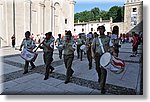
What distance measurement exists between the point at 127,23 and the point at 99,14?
1.97ft

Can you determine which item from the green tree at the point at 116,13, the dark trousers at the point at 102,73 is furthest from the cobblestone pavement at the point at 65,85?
the green tree at the point at 116,13

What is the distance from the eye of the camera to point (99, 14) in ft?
9.35

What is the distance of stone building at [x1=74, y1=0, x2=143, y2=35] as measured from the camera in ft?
9.00

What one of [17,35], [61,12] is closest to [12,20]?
[17,35]

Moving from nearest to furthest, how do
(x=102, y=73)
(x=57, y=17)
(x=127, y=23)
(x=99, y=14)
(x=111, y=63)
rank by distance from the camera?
(x=111, y=63)
(x=102, y=73)
(x=99, y=14)
(x=127, y=23)
(x=57, y=17)

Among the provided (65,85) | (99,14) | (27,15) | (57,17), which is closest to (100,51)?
(99,14)

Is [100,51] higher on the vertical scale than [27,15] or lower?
lower

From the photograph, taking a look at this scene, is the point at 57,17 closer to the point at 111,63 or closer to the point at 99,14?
the point at 99,14

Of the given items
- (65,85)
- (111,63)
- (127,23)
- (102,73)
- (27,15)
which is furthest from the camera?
(27,15)

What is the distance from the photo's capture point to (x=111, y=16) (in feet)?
9.72

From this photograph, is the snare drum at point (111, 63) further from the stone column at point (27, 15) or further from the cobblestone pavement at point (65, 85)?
the stone column at point (27, 15)

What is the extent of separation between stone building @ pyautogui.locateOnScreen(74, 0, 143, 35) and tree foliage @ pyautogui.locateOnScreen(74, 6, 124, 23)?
0.07 metres

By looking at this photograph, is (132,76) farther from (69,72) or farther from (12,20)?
(12,20)

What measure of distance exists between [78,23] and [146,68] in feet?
4.44
